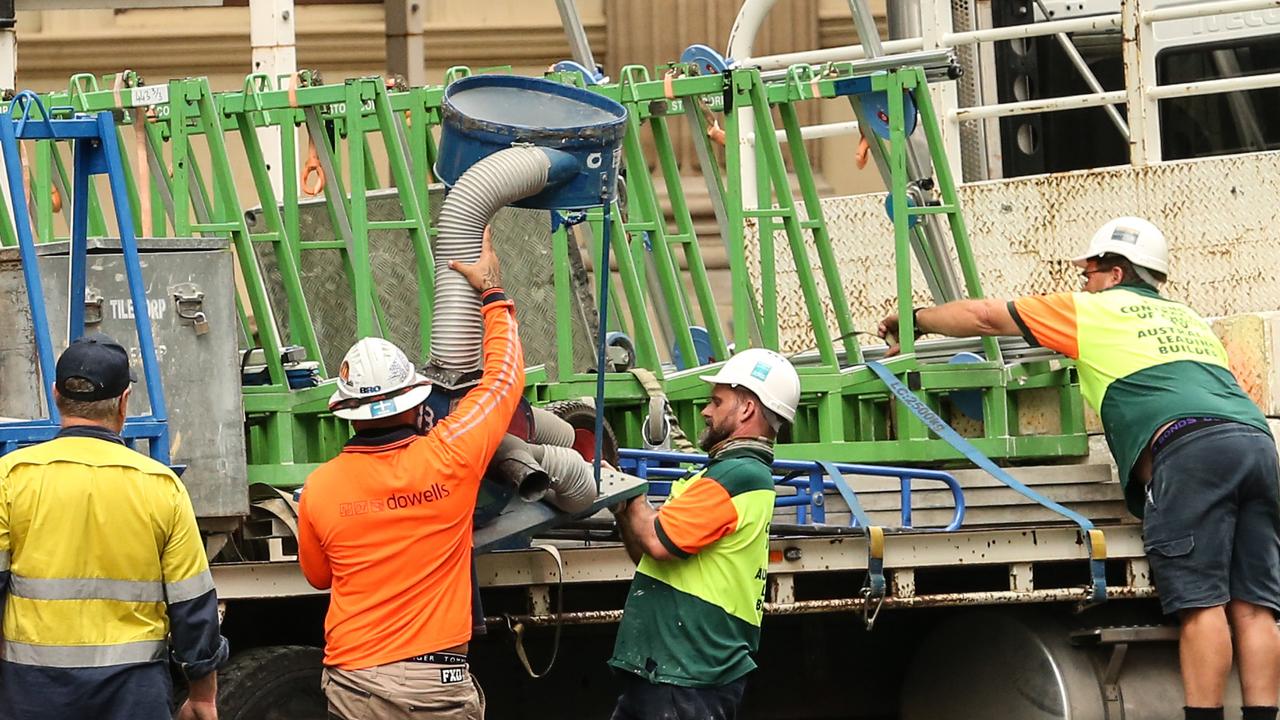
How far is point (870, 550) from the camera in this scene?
7246mm

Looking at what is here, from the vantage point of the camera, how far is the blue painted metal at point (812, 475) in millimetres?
7465

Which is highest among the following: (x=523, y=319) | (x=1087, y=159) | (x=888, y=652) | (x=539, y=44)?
(x=539, y=44)

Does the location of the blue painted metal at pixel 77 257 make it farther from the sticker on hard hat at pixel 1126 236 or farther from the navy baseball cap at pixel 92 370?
the sticker on hard hat at pixel 1126 236

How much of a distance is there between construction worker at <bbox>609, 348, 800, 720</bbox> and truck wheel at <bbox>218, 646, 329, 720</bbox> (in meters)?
1.21

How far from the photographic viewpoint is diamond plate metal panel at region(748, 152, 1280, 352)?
951 centimetres

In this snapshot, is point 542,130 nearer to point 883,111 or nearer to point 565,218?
point 565,218

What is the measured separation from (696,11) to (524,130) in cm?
821

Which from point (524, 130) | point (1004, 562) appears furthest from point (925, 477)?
point (524, 130)

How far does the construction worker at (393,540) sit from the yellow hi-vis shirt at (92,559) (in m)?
0.43

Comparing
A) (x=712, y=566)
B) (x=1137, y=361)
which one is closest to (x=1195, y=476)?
(x=1137, y=361)

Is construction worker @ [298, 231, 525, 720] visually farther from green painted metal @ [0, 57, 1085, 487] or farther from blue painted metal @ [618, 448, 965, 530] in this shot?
blue painted metal @ [618, 448, 965, 530]

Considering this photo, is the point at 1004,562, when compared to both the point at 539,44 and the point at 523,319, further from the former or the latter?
the point at 539,44

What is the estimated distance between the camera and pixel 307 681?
23.0 ft

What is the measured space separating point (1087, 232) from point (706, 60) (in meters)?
2.21
